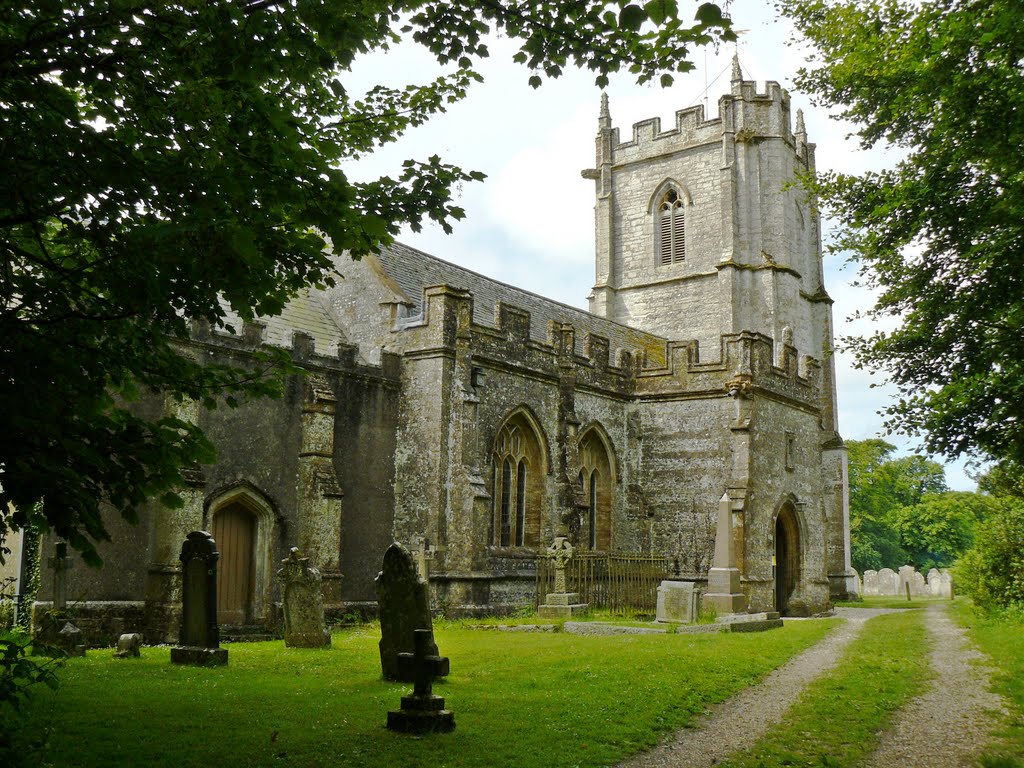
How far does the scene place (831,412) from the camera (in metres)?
32.7

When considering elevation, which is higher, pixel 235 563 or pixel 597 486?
pixel 597 486

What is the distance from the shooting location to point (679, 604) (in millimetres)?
18000

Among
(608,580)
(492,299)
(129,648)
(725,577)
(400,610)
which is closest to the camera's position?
(400,610)

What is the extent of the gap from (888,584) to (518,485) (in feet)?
110

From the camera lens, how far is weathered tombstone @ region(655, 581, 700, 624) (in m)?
17.9

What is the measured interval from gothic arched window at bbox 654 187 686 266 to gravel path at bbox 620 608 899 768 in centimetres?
2224

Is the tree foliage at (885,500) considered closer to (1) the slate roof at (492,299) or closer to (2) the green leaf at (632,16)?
(1) the slate roof at (492,299)

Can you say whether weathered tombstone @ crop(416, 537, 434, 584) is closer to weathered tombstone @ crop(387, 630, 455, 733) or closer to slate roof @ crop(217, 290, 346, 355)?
slate roof @ crop(217, 290, 346, 355)

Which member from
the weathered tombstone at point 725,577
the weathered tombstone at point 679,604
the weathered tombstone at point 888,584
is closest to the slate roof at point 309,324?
the weathered tombstone at point 679,604

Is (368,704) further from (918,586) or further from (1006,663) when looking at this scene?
(918,586)

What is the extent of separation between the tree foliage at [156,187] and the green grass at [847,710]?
4.75 meters

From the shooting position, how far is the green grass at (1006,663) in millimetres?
7109

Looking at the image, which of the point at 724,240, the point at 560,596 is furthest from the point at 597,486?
the point at 724,240

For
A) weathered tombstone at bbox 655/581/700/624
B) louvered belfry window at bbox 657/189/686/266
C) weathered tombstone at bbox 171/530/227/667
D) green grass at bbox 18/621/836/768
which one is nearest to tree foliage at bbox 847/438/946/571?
louvered belfry window at bbox 657/189/686/266
